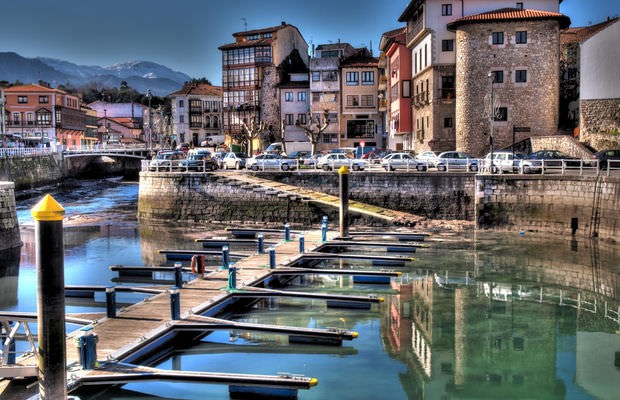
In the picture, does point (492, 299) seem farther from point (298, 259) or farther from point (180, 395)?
point (180, 395)

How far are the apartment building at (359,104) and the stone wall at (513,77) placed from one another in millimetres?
27132

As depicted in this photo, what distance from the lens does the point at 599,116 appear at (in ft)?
159

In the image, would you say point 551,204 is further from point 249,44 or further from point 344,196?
point 249,44

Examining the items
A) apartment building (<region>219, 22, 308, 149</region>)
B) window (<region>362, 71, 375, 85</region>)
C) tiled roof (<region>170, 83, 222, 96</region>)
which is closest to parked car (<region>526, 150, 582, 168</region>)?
window (<region>362, 71, 375, 85</region>)

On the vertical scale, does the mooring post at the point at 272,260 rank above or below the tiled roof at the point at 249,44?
below

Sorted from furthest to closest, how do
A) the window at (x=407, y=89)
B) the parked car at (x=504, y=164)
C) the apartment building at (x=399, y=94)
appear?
1. the apartment building at (x=399, y=94)
2. the window at (x=407, y=89)
3. the parked car at (x=504, y=164)

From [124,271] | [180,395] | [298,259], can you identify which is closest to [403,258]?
[298,259]

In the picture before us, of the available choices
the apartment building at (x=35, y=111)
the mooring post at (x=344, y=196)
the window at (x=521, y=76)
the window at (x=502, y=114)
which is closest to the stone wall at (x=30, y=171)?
the apartment building at (x=35, y=111)

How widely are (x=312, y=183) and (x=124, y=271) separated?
1990 cm

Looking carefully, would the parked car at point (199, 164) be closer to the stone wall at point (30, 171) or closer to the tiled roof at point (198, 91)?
the stone wall at point (30, 171)

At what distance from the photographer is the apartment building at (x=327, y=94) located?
267 feet

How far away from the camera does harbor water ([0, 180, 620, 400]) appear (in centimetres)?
1585

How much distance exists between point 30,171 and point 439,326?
203 ft

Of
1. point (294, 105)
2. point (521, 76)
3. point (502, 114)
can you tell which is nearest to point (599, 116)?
point (521, 76)
